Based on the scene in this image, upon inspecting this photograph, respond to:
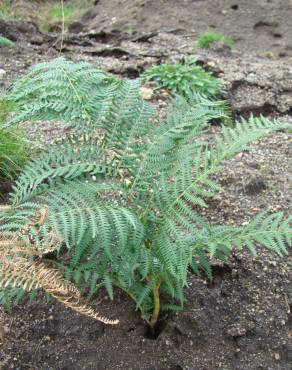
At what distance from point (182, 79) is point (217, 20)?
10.1ft

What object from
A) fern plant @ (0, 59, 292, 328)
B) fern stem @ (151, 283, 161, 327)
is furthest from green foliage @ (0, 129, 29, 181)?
fern stem @ (151, 283, 161, 327)

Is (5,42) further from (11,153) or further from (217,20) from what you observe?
(217,20)

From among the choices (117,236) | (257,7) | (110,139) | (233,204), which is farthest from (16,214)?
(257,7)

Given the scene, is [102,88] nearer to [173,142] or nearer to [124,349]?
[173,142]

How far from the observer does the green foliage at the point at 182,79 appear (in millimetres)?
3799

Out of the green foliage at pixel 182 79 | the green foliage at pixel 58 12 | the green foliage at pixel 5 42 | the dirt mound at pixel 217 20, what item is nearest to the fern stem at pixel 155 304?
the green foliage at pixel 182 79

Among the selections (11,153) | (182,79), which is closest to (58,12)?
(182,79)

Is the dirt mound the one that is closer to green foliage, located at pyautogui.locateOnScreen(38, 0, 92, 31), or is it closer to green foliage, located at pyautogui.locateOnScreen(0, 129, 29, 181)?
green foliage, located at pyautogui.locateOnScreen(38, 0, 92, 31)

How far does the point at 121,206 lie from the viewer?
67.8 inches

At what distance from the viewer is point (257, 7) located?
6570 mm

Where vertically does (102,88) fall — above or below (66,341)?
above

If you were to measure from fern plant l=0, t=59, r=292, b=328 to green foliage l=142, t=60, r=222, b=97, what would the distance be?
170 centimetres

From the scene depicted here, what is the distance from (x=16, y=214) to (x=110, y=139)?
47 centimetres

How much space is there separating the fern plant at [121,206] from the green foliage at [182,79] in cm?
170
